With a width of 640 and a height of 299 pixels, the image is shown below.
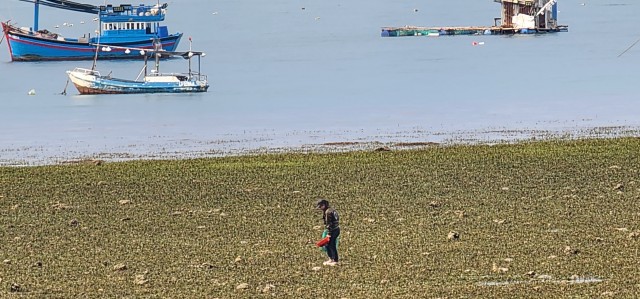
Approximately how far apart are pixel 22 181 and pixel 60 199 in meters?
3.63

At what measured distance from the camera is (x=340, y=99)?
235 feet

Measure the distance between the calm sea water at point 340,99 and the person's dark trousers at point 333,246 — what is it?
76.8 ft

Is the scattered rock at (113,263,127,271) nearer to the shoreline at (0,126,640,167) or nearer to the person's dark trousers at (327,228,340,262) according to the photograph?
the person's dark trousers at (327,228,340,262)

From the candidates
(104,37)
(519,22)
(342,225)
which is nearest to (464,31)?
(519,22)

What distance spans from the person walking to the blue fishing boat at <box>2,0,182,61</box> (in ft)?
265

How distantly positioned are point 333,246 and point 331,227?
1.05ft

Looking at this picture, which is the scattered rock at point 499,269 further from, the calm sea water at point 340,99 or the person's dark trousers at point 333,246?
the calm sea water at point 340,99

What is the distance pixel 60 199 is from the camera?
29.6 m

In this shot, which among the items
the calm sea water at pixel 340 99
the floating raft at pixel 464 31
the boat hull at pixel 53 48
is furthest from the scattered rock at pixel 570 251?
the floating raft at pixel 464 31

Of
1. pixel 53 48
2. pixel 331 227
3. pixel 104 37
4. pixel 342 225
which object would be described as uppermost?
pixel 104 37

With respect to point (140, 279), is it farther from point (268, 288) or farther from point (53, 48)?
point (53, 48)

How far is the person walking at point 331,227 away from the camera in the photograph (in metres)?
20.4

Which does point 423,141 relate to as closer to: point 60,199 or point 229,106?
point 60,199

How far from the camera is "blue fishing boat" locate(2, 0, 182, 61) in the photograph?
10431cm
